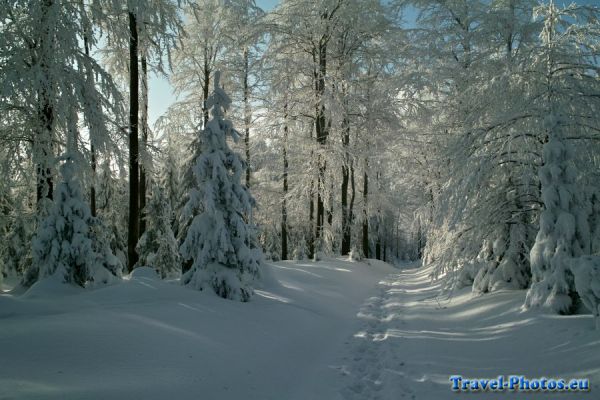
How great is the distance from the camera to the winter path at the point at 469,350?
4.50m

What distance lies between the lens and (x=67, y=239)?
23.5ft

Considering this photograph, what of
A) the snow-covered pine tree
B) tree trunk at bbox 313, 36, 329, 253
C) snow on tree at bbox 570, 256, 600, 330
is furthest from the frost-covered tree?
the snow-covered pine tree

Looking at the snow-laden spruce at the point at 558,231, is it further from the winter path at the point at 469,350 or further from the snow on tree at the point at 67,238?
the snow on tree at the point at 67,238

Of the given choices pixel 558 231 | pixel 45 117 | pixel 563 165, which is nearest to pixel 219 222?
pixel 45 117

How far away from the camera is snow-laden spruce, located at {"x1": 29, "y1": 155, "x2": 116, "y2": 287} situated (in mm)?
7008

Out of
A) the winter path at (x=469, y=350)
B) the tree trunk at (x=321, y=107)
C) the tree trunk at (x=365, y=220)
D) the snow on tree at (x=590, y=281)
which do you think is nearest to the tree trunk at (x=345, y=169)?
the tree trunk at (x=321, y=107)

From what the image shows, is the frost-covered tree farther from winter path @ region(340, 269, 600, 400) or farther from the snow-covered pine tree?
the snow-covered pine tree

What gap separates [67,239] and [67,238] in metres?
0.02

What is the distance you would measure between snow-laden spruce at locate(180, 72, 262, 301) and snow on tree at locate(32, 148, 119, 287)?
199cm

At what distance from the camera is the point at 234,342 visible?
220 inches

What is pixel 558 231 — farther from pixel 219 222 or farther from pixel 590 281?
pixel 219 222

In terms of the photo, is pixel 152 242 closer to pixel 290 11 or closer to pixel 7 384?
pixel 290 11

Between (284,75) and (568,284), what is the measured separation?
13.7m

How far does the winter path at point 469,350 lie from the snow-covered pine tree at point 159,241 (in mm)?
12559
